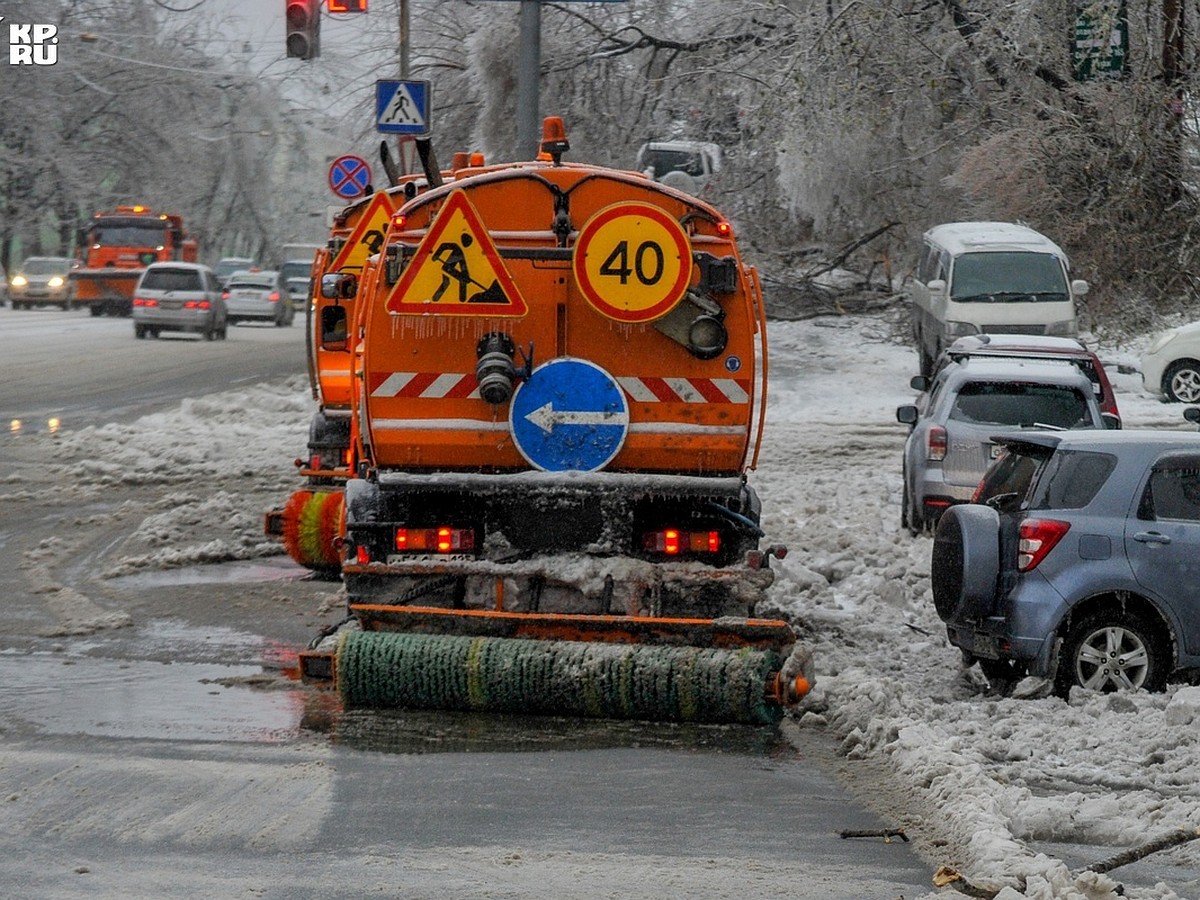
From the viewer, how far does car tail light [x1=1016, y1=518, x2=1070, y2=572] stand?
8.77 meters

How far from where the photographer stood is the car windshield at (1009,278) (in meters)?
24.7

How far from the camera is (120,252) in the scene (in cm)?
5050

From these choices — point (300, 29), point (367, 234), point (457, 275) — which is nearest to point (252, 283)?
point (300, 29)

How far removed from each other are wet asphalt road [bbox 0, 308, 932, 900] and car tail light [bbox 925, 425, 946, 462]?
5.17m

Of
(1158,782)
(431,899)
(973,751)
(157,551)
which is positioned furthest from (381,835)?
A: (157,551)

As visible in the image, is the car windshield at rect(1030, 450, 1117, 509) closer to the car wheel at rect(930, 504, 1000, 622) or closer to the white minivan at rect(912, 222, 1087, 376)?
the car wheel at rect(930, 504, 1000, 622)

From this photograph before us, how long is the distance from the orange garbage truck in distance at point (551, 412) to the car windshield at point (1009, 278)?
655 inches

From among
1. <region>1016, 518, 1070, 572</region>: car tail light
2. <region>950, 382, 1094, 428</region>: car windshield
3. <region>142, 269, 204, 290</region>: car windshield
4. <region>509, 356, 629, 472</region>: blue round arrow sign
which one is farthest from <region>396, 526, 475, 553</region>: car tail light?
<region>142, 269, 204, 290</region>: car windshield

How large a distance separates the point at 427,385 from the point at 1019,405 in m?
6.73

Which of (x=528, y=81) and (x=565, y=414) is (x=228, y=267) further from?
(x=565, y=414)

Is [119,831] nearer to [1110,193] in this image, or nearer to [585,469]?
[585,469]

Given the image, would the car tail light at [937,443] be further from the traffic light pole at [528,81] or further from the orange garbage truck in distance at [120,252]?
the orange garbage truck in distance at [120,252]

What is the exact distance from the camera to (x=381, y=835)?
6059mm

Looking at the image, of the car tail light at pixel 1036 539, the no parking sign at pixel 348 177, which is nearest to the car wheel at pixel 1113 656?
the car tail light at pixel 1036 539
